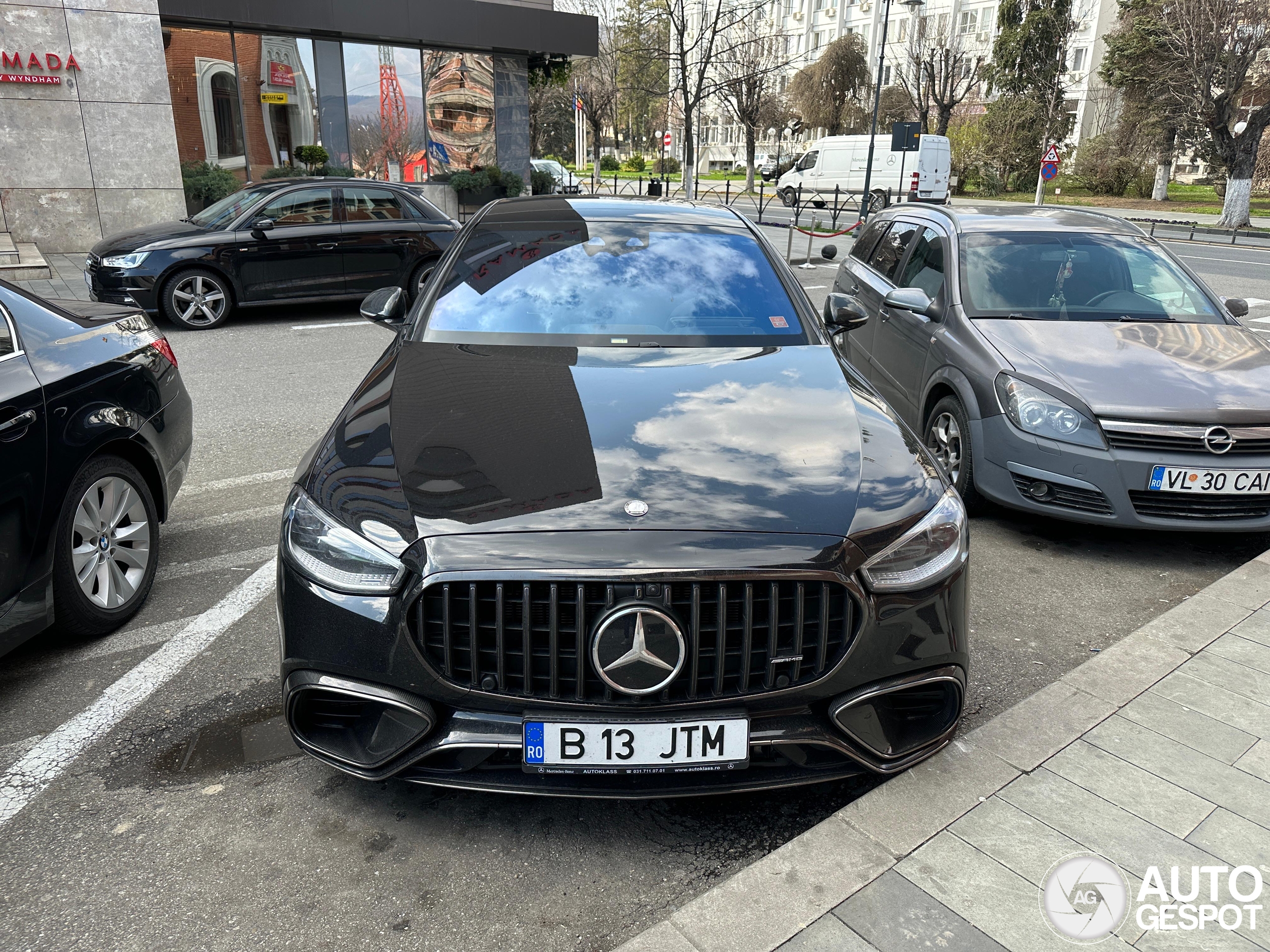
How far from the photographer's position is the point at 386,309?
4.33 m

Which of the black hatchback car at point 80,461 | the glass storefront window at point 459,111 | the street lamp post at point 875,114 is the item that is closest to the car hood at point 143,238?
the black hatchback car at point 80,461

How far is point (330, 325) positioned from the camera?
10.8 metres

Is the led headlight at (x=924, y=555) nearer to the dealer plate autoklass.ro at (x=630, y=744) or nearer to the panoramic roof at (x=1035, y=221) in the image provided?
the dealer plate autoklass.ro at (x=630, y=744)

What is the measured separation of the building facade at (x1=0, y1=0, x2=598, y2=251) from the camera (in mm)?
15312

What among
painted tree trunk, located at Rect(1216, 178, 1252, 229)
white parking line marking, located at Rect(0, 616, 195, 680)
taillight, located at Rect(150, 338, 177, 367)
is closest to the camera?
white parking line marking, located at Rect(0, 616, 195, 680)

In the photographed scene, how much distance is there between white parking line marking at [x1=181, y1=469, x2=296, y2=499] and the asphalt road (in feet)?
4.13

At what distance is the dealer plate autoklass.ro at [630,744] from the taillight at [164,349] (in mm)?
2894

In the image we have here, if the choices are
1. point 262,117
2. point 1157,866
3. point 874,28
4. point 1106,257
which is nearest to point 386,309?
point 1157,866

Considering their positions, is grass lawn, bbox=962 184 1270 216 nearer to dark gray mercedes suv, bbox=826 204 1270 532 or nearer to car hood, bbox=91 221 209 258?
car hood, bbox=91 221 209 258

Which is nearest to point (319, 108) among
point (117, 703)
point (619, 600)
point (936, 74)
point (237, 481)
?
point (237, 481)

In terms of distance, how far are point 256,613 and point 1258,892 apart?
3.51m

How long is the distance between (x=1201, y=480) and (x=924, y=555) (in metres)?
2.61

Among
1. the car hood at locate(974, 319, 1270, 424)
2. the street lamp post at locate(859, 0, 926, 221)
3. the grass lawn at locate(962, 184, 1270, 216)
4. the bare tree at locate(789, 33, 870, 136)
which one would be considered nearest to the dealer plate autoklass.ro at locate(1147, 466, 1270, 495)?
the car hood at locate(974, 319, 1270, 424)

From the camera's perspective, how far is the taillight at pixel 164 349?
13.9 ft
